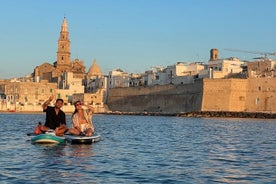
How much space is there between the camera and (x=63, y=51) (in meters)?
84.4

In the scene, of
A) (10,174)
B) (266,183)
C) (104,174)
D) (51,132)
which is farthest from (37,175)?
(51,132)

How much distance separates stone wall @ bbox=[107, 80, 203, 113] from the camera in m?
56.4

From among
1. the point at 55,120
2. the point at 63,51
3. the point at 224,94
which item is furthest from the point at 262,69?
the point at 55,120

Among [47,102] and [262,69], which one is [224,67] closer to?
[262,69]

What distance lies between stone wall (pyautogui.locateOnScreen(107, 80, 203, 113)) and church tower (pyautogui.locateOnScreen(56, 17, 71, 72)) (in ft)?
54.5

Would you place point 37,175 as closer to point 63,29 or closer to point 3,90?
point 3,90

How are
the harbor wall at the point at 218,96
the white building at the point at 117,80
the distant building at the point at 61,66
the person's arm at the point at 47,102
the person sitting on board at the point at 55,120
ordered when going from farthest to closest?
1. the distant building at the point at 61,66
2. the white building at the point at 117,80
3. the harbor wall at the point at 218,96
4. the person sitting on board at the point at 55,120
5. the person's arm at the point at 47,102

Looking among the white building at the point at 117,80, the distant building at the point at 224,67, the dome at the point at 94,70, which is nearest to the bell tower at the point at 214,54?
the distant building at the point at 224,67

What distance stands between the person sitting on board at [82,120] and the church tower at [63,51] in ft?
232

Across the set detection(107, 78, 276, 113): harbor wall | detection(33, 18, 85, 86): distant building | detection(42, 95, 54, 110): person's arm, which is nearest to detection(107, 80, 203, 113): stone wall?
detection(107, 78, 276, 113): harbor wall

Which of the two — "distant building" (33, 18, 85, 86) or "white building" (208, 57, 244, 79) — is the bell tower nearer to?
"white building" (208, 57, 244, 79)

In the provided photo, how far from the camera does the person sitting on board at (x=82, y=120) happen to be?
14469 mm

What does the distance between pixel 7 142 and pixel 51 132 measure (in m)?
2.13

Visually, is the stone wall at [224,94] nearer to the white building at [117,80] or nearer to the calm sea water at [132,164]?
the white building at [117,80]
